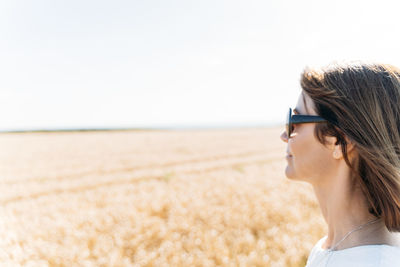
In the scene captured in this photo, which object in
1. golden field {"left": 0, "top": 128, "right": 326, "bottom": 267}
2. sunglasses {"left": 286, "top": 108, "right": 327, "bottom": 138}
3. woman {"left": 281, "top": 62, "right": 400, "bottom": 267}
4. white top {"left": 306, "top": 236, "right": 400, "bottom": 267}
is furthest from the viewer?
golden field {"left": 0, "top": 128, "right": 326, "bottom": 267}

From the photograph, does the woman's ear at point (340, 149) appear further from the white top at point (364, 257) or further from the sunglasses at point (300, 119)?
the white top at point (364, 257)

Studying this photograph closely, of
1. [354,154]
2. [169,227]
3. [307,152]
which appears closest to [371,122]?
[354,154]

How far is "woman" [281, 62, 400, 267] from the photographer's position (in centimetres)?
128

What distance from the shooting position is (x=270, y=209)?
496cm

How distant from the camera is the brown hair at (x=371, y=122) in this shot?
1.28m

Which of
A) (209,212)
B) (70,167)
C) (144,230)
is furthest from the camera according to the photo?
(70,167)

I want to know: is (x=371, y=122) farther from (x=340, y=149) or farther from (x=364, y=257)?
(x=364, y=257)

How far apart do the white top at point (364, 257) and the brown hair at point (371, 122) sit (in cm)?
19

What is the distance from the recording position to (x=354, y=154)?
139cm

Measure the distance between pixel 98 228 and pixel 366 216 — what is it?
3.50 meters

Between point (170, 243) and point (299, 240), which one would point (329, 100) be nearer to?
point (170, 243)

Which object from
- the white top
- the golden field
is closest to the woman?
the white top

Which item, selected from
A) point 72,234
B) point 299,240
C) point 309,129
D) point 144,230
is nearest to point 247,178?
point 299,240

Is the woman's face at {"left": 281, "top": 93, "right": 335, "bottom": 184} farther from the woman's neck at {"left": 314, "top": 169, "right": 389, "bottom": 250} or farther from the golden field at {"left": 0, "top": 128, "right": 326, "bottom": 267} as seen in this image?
the golden field at {"left": 0, "top": 128, "right": 326, "bottom": 267}
